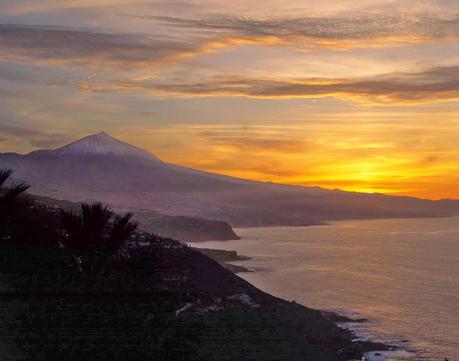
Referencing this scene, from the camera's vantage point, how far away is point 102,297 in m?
17.4

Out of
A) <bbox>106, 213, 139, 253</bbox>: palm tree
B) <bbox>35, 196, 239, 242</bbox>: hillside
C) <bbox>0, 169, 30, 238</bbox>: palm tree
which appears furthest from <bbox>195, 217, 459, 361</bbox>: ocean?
<bbox>35, 196, 239, 242</bbox>: hillside

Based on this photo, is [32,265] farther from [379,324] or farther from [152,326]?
[379,324]

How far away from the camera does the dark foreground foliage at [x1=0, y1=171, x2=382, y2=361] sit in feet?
52.3

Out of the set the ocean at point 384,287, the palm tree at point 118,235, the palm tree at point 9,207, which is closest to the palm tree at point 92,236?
the palm tree at point 118,235

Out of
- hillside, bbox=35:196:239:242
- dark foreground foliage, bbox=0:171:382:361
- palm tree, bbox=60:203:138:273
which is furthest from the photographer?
hillside, bbox=35:196:239:242

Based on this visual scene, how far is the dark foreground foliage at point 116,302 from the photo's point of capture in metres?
16.0

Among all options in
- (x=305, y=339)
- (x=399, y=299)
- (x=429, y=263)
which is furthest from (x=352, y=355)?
(x=429, y=263)

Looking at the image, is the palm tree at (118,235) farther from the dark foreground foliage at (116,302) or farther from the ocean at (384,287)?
the ocean at (384,287)

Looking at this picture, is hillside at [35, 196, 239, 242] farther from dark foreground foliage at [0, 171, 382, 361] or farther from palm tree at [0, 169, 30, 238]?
palm tree at [0, 169, 30, 238]

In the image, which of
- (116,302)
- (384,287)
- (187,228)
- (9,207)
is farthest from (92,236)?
(187,228)

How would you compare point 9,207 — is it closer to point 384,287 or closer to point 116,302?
point 116,302

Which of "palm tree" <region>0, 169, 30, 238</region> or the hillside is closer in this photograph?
"palm tree" <region>0, 169, 30, 238</region>

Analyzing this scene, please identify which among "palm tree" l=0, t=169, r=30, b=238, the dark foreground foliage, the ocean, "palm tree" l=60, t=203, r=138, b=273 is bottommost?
the ocean

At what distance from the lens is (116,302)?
687 inches
